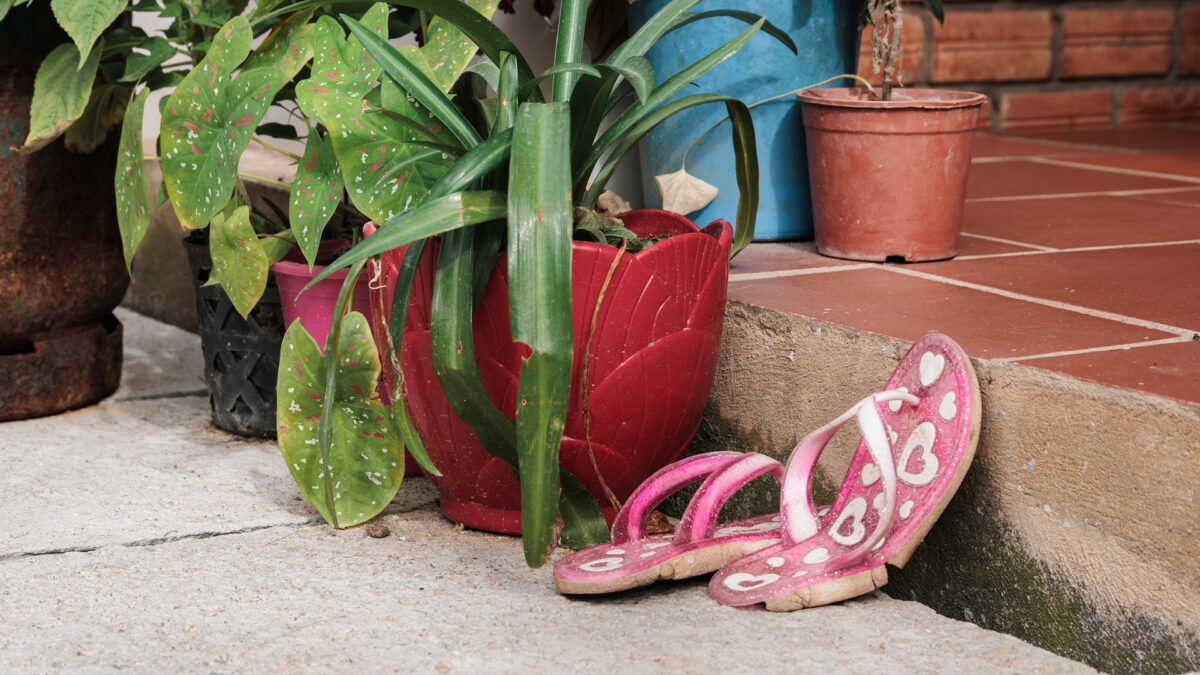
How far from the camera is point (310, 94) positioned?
1.27 m

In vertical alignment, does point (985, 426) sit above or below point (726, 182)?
below

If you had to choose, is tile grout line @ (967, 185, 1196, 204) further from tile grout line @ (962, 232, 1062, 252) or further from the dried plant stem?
the dried plant stem

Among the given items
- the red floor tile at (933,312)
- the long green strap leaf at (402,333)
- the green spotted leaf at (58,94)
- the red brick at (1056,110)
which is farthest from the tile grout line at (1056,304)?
the red brick at (1056,110)

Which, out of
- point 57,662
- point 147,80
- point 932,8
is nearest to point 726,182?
point 932,8

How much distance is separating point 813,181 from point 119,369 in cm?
110

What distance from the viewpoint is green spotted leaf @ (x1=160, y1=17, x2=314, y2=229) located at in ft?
4.47

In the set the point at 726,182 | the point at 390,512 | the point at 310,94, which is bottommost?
the point at 390,512

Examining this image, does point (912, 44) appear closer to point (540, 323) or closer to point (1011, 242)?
point (1011, 242)

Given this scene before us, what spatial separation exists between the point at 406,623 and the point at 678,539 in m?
0.27

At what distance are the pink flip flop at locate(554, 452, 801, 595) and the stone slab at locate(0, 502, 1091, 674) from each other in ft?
0.09

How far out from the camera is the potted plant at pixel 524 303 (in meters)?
1.05

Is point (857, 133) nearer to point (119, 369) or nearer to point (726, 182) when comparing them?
point (726, 182)

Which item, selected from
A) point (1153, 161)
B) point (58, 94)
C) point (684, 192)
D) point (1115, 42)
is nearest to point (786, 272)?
point (684, 192)

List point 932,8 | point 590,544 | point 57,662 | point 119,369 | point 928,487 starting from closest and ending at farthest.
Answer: point 57,662
point 928,487
point 590,544
point 932,8
point 119,369
